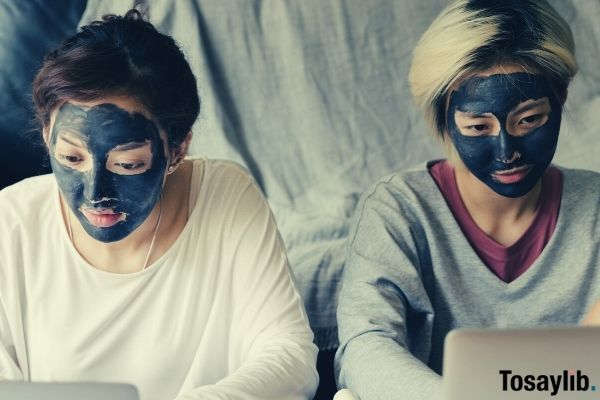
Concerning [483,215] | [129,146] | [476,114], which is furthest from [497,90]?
[129,146]

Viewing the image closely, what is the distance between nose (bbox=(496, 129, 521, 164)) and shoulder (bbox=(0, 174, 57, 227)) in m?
0.72

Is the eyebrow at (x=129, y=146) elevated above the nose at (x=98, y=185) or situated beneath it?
elevated above

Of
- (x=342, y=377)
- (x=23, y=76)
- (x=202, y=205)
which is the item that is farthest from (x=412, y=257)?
(x=23, y=76)

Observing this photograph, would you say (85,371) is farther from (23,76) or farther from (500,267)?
(500,267)

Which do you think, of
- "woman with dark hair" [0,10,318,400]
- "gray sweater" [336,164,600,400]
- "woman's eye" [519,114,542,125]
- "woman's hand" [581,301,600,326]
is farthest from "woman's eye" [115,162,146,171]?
"woman's hand" [581,301,600,326]

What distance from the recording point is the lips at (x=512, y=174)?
191 cm

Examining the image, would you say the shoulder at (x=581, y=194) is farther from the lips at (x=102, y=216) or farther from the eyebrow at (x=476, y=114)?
the lips at (x=102, y=216)

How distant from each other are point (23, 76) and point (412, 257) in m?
0.72

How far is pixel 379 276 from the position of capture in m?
1.87

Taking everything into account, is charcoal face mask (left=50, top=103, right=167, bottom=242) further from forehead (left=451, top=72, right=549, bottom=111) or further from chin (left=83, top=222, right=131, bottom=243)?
forehead (left=451, top=72, right=549, bottom=111)

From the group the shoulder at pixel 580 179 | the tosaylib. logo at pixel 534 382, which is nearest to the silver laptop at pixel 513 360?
the tosaylib. logo at pixel 534 382

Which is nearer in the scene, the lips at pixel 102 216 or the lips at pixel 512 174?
the lips at pixel 102 216

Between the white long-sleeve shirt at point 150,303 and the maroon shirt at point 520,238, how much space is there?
33 cm

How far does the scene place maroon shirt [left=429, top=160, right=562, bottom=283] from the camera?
192 cm
